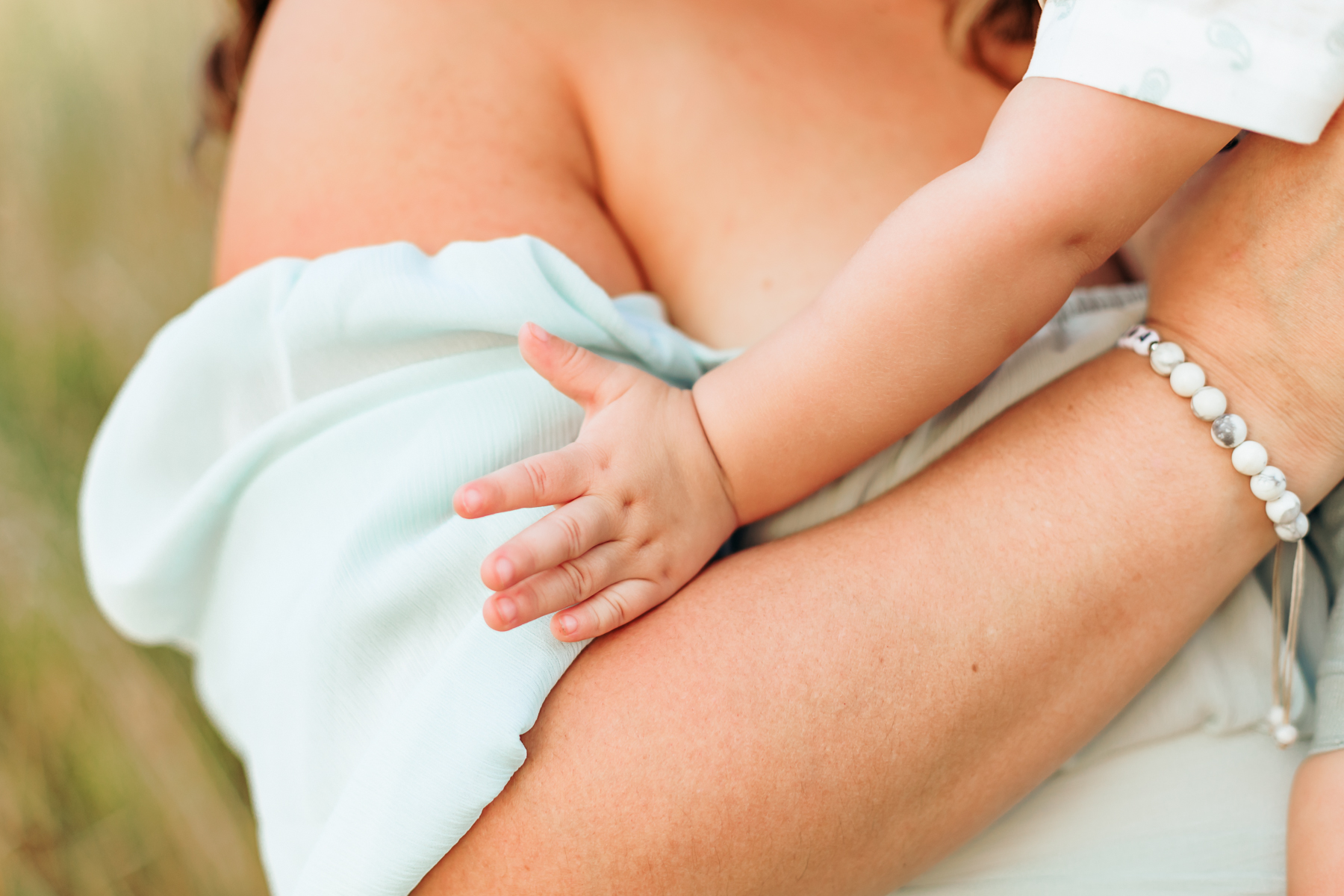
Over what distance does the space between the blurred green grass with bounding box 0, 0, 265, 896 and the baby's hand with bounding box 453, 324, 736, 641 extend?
1144 millimetres

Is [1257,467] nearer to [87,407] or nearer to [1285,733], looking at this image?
[1285,733]

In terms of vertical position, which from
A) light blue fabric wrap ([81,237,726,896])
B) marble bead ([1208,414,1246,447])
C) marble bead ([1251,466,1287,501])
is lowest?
light blue fabric wrap ([81,237,726,896])

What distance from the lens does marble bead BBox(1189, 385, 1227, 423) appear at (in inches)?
26.3

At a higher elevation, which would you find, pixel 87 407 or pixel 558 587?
pixel 558 587

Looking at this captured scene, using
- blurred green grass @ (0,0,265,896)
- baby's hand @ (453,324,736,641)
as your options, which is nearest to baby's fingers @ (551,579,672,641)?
baby's hand @ (453,324,736,641)

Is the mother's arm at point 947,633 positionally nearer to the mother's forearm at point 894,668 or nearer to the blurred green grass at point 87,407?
the mother's forearm at point 894,668

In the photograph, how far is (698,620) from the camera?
2.18 ft

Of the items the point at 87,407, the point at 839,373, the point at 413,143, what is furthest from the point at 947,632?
the point at 87,407

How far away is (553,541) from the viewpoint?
0.63 meters

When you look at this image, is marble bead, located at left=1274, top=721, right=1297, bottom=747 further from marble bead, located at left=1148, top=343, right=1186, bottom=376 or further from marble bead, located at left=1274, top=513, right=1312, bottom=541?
marble bead, located at left=1148, top=343, right=1186, bottom=376

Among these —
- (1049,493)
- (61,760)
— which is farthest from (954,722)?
(61,760)

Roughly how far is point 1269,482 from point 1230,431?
0.17 feet

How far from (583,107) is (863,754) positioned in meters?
0.74

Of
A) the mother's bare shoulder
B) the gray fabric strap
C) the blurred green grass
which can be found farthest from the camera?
the blurred green grass
